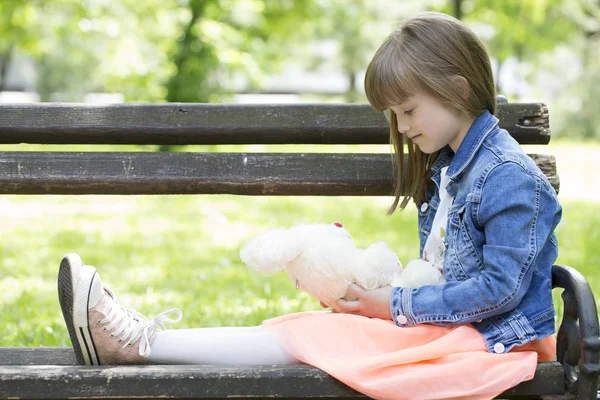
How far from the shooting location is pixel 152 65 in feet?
51.1

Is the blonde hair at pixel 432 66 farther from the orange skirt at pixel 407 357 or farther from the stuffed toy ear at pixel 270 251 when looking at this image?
the orange skirt at pixel 407 357

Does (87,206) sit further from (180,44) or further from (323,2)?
(323,2)

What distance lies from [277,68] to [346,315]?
54.0ft

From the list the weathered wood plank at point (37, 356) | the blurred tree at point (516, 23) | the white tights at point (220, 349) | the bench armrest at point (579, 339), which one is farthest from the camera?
the blurred tree at point (516, 23)

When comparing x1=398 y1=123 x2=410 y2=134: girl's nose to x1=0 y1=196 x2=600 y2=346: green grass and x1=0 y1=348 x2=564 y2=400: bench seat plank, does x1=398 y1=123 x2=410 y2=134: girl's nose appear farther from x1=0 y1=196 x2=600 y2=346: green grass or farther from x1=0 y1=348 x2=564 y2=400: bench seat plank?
x1=0 y1=196 x2=600 y2=346: green grass

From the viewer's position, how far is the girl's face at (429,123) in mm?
2455

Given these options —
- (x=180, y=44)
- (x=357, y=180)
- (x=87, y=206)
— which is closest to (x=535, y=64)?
(x=180, y=44)

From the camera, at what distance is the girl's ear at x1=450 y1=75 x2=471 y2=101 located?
2.44m

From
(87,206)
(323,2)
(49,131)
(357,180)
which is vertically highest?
(323,2)

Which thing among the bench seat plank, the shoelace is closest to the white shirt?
the bench seat plank

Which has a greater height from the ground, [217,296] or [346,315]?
[346,315]

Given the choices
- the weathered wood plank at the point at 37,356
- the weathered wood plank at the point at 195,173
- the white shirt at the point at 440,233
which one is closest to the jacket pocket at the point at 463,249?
the white shirt at the point at 440,233

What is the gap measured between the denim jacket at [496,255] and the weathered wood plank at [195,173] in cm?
57

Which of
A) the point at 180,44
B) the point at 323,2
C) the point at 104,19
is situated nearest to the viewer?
the point at 180,44
